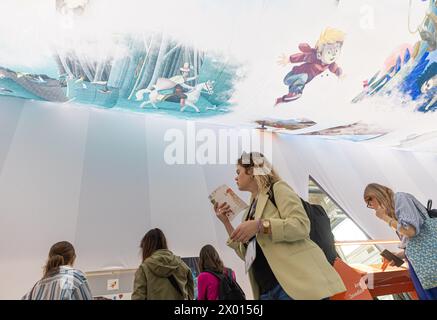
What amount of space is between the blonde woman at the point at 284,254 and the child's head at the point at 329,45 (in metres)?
3.14

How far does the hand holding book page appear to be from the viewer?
1.68m

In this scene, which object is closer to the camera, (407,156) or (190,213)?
(190,213)

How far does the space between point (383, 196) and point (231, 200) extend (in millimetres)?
1317

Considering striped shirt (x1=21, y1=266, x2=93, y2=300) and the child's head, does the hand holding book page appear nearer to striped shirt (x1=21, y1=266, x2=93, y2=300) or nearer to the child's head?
striped shirt (x1=21, y1=266, x2=93, y2=300)

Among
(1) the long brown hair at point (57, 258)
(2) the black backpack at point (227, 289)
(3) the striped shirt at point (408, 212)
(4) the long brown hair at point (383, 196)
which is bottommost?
(2) the black backpack at point (227, 289)

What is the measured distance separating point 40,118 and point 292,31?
3722 millimetres

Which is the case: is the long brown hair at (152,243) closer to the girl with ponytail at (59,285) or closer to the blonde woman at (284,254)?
the girl with ponytail at (59,285)

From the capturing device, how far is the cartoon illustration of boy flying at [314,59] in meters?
3.90

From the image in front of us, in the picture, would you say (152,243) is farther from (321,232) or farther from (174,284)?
(321,232)

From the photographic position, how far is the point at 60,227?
374cm

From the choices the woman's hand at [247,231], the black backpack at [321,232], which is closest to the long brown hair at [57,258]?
the woman's hand at [247,231]

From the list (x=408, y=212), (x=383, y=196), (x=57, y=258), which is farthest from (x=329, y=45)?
(x=57, y=258)

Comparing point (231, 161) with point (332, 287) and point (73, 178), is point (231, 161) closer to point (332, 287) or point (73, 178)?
point (73, 178)
